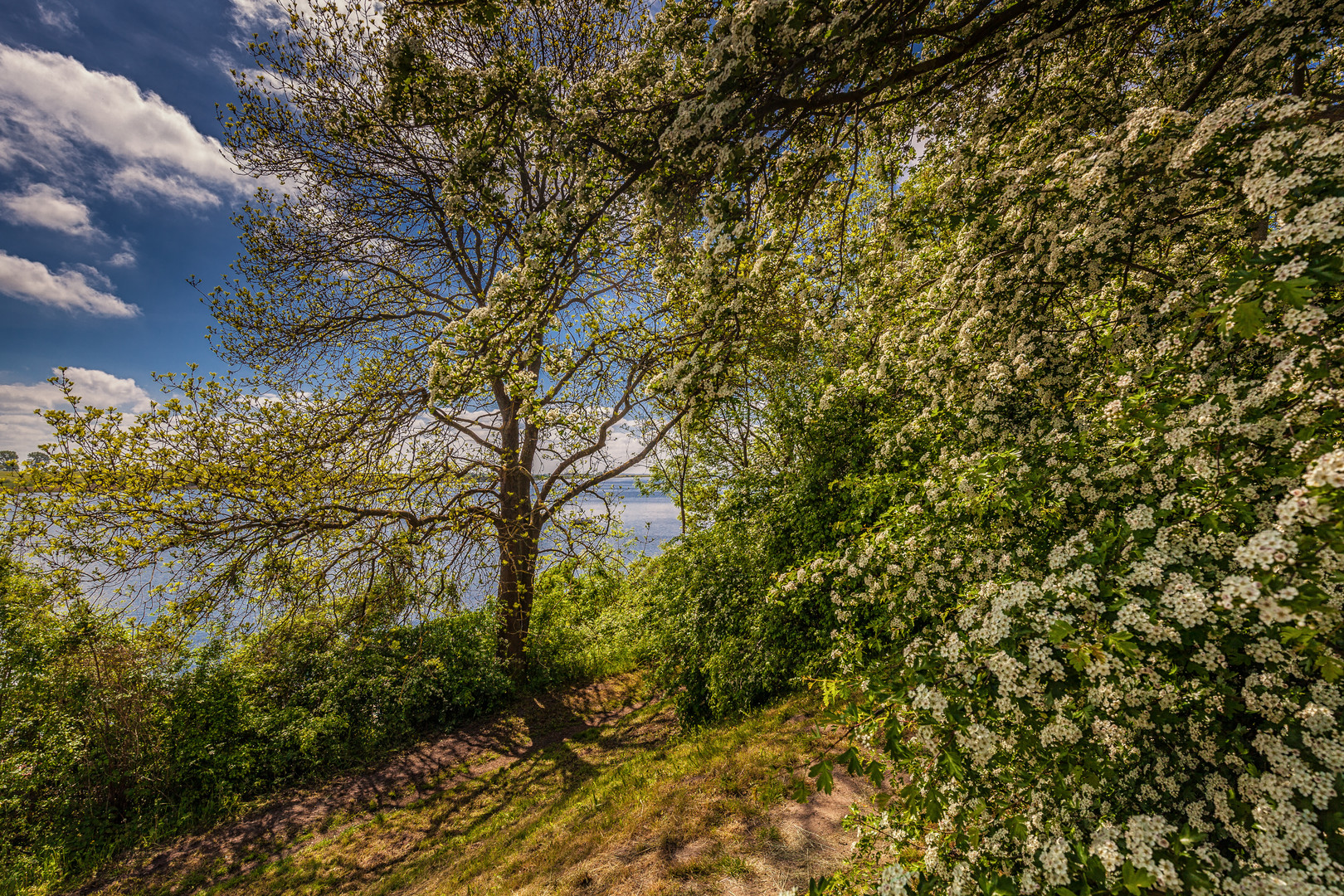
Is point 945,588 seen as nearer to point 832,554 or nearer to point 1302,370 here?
point 832,554

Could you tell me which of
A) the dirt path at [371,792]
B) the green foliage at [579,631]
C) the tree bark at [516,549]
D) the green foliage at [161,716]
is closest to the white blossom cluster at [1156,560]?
the green foliage at [161,716]

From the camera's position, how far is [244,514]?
7.04m

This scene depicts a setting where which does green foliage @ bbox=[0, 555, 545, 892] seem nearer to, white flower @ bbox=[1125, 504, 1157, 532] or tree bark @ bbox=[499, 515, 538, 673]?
tree bark @ bbox=[499, 515, 538, 673]

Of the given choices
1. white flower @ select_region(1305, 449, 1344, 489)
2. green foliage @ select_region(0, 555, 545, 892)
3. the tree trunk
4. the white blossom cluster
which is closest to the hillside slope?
green foliage @ select_region(0, 555, 545, 892)

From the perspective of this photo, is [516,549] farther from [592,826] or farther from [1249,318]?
[1249,318]

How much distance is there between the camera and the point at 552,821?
21.4 ft

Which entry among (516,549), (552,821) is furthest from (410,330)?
(552,821)

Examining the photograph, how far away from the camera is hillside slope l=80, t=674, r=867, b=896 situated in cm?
440

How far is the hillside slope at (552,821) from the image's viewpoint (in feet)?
14.4

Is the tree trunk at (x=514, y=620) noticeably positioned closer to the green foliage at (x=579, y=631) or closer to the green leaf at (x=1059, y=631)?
the green foliage at (x=579, y=631)

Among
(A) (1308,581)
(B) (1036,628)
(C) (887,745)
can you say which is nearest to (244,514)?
(C) (887,745)

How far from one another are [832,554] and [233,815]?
12.5 m

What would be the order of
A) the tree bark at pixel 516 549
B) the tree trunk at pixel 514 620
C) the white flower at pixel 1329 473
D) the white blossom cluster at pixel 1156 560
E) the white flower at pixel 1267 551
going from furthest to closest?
the tree trunk at pixel 514 620, the tree bark at pixel 516 549, the white blossom cluster at pixel 1156 560, the white flower at pixel 1267 551, the white flower at pixel 1329 473

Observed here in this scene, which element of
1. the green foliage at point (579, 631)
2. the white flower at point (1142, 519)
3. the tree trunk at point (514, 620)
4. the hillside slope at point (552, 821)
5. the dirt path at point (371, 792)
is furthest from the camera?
the green foliage at point (579, 631)
